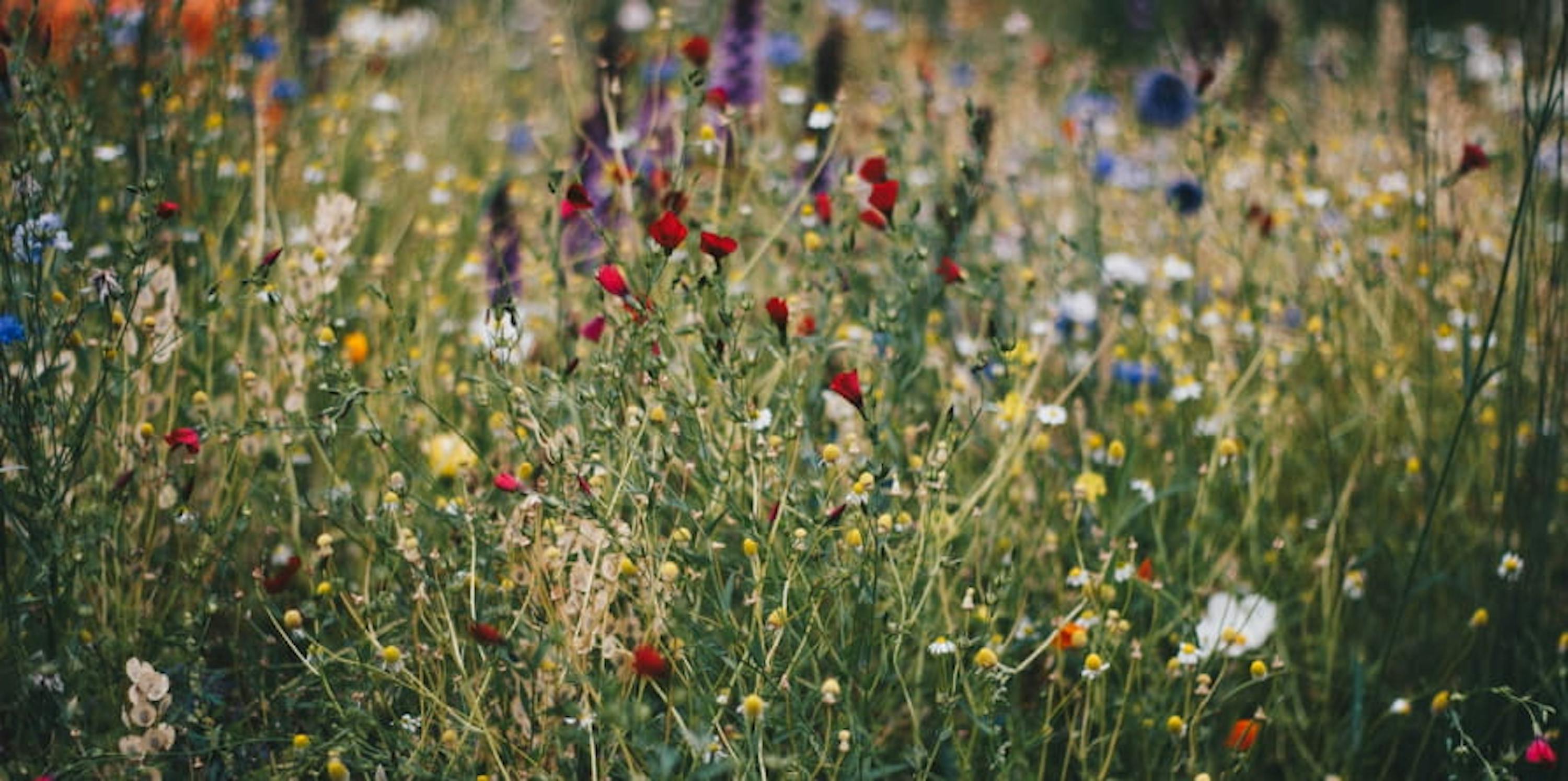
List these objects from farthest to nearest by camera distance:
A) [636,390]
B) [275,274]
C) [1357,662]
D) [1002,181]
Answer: [1002,181]
[275,274]
[1357,662]
[636,390]

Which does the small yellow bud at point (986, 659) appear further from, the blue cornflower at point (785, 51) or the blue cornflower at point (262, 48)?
the blue cornflower at point (785, 51)

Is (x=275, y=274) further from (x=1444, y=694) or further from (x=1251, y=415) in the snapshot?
(x=1444, y=694)

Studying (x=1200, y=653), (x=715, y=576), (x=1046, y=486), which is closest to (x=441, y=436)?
(x=715, y=576)

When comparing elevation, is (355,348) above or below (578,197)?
below

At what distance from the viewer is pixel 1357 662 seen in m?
1.92

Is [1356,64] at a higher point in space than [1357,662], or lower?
higher

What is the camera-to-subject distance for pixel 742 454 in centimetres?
179

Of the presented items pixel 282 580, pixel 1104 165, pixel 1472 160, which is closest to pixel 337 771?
pixel 282 580

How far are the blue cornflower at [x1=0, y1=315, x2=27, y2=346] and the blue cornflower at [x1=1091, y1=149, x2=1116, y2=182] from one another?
2455 millimetres

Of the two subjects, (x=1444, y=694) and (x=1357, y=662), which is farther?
(x=1357, y=662)

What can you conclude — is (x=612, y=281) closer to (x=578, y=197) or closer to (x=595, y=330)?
(x=578, y=197)

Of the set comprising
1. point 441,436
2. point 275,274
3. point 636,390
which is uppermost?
point 636,390

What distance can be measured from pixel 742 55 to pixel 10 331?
5.55 feet

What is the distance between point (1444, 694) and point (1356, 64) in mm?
3179
